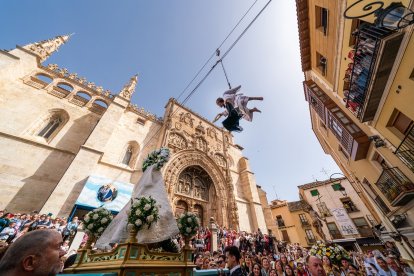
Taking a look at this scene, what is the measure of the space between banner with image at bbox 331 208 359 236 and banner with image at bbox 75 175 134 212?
2695 cm

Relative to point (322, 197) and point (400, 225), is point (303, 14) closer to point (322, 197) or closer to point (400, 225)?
point (400, 225)

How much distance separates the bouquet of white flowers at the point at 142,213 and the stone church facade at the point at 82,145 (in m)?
9.38

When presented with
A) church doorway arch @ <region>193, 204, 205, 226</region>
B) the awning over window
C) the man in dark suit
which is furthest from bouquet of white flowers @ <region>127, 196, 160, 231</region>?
the awning over window

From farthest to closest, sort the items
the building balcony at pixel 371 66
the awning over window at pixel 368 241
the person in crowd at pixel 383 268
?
the awning over window at pixel 368 241 → the building balcony at pixel 371 66 → the person in crowd at pixel 383 268

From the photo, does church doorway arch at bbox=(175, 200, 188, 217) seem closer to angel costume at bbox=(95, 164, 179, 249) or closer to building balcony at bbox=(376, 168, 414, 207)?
angel costume at bbox=(95, 164, 179, 249)

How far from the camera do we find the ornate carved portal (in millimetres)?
14672

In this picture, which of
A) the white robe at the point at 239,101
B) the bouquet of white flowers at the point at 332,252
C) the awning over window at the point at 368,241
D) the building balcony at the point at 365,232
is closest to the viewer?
the bouquet of white flowers at the point at 332,252

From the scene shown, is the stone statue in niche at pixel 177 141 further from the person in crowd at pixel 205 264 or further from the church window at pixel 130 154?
the person in crowd at pixel 205 264

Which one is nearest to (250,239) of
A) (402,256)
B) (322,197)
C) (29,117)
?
(402,256)

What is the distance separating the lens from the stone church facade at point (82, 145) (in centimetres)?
977

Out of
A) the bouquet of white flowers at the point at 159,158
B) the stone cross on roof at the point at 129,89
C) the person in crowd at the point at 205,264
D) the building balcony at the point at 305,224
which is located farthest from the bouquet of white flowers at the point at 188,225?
the building balcony at the point at 305,224

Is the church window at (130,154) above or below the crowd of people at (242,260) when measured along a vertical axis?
above

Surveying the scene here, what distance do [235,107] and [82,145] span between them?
35.1ft

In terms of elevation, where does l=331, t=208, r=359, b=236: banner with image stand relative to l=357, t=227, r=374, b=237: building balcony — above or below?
above
